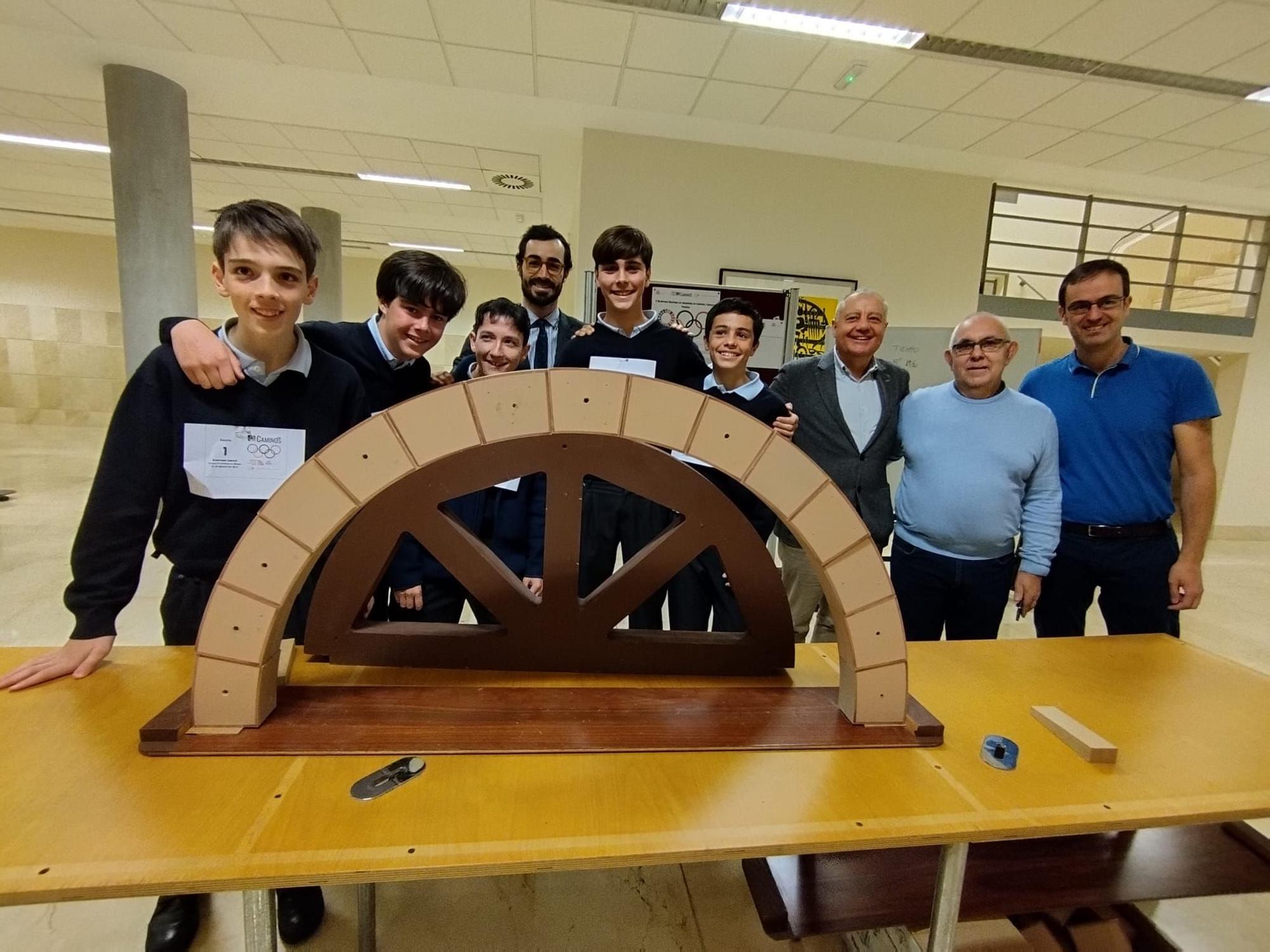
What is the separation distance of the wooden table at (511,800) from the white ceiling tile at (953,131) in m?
4.32

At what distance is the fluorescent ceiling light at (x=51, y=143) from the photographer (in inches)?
211

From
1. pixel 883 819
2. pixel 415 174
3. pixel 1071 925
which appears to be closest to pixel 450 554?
pixel 883 819

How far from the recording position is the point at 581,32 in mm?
3195

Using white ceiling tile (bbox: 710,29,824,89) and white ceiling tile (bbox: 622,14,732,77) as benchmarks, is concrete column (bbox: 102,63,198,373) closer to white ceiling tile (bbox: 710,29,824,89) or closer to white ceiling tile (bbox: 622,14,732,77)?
white ceiling tile (bbox: 622,14,732,77)

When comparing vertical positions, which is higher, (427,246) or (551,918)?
(427,246)

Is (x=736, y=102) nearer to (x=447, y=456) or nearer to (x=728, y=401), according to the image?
(x=728, y=401)

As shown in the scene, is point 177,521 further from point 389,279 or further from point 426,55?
point 426,55

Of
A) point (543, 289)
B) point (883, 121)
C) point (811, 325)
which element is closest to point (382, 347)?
point (543, 289)

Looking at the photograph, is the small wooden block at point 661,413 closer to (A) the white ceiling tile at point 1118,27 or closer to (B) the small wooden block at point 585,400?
(B) the small wooden block at point 585,400

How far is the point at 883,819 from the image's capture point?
2.34ft

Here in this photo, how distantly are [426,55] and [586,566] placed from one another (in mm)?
3449

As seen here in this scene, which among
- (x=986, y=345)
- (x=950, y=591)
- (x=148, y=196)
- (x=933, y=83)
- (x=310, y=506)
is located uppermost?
(x=933, y=83)

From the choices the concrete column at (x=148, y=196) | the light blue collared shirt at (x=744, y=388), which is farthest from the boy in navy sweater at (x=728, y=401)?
the concrete column at (x=148, y=196)

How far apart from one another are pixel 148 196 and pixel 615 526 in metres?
4.30
